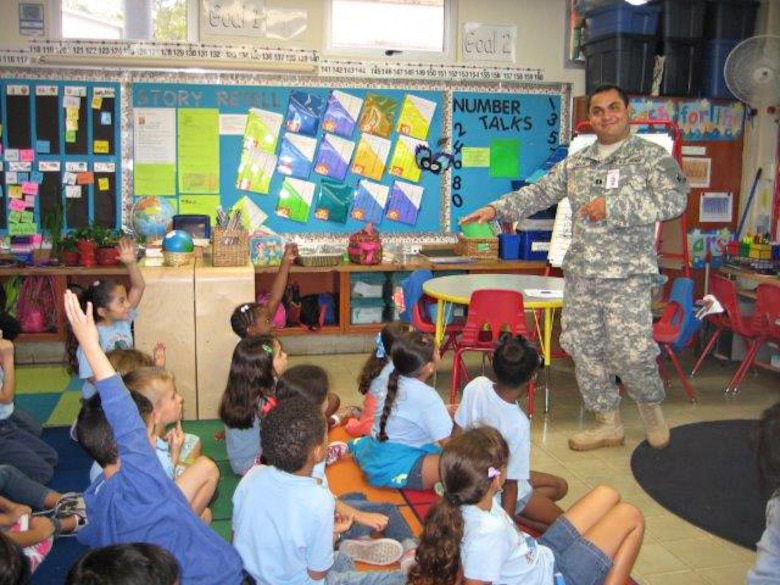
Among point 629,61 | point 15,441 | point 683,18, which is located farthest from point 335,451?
point 683,18

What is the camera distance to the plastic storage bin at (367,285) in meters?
6.62

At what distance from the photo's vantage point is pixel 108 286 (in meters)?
3.96

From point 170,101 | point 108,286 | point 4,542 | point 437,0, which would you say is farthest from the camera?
point 437,0

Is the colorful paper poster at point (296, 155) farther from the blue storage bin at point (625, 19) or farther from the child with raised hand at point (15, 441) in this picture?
the child with raised hand at point (15, 441)

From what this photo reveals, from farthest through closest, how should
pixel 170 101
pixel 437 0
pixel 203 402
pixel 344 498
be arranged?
pixel 437 0, pixel 170 101, pixel 203 402, pixel 344 498

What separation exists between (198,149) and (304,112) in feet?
2.88

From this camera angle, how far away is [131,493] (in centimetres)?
198

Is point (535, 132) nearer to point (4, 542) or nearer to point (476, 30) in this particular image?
point (476, 30)

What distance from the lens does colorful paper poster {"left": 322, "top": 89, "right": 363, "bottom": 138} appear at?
21.4 ft

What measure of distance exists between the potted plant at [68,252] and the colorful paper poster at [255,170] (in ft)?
4.30

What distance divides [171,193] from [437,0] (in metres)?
2.65

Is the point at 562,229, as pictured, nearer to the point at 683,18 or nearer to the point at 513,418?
the point at 683,18

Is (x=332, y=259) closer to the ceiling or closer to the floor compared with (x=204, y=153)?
closer to the floor

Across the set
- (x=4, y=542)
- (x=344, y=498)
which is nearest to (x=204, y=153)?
(x=344, y=498)
